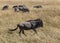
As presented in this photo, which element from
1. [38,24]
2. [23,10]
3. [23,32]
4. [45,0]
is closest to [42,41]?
[23,32]

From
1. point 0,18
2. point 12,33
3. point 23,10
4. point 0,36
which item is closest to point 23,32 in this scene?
point 12,33

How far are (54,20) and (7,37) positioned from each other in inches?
267

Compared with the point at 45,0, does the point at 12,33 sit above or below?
above

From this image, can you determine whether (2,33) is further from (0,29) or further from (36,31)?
(36,31)

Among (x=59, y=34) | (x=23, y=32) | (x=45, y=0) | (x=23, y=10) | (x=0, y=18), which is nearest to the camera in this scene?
(x=23, y=32)

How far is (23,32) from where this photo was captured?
15.2 metres

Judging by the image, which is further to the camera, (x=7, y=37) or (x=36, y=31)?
(x=36, y=31)

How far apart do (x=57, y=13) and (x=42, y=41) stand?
31.9ft

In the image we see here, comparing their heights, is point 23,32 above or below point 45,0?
above

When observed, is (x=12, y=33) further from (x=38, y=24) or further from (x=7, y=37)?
(x=38, y=24)

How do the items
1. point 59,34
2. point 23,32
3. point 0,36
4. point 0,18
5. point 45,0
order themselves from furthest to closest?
point 45,0, point 0,18, point 59,34, point 23,32, point 0,36

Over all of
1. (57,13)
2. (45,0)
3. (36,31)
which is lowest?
(45,0)

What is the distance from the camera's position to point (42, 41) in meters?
14.4

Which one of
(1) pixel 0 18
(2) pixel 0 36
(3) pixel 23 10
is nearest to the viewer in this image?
(2) pixel 0 36
